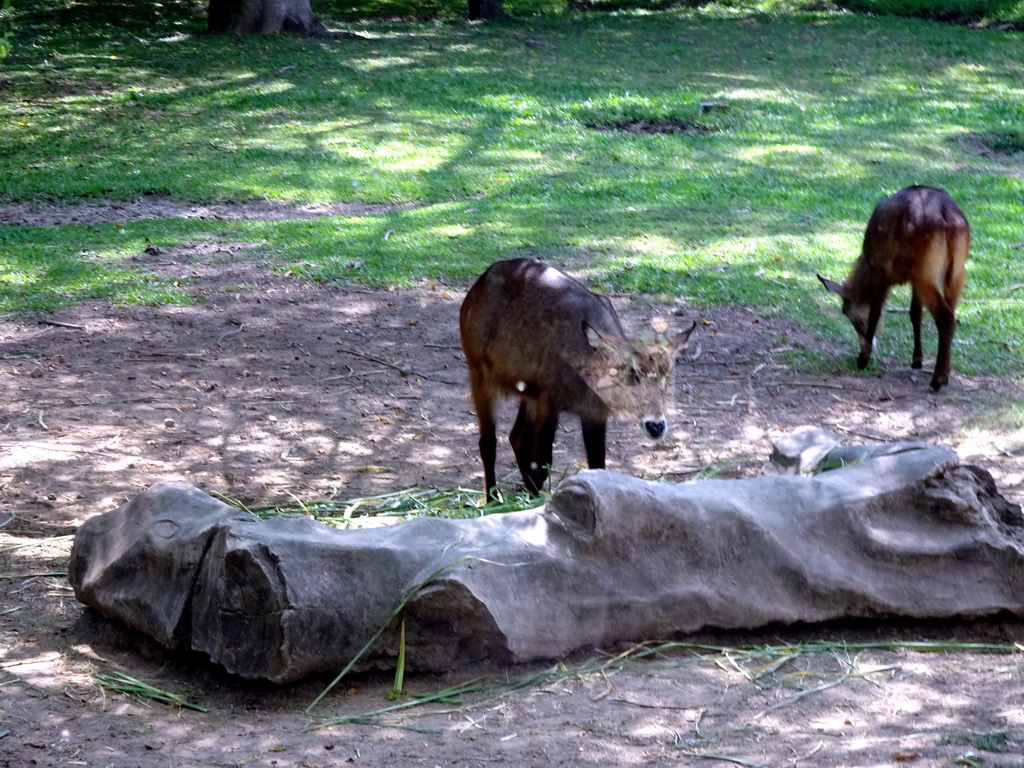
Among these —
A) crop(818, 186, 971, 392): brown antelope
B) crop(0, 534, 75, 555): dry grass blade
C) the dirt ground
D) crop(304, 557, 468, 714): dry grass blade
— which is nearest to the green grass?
crop(818, 186, 971, 392): brown antelope

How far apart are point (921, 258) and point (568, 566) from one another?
4.61m

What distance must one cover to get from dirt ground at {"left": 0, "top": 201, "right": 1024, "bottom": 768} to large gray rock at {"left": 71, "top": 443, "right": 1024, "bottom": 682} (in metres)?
0.12

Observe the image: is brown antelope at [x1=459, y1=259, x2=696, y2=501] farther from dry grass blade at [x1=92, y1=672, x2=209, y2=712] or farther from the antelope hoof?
dry grass blade at [x1=92, y1=672, x2=209, y2=712]

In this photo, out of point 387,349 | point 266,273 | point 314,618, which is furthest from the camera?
point 266,273

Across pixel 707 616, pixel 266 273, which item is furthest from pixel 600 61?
pixel 707 616

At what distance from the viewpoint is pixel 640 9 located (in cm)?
2373

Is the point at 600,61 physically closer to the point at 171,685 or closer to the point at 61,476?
the point at 61,476

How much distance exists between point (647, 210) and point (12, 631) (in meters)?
8.57

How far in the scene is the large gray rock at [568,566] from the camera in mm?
4125

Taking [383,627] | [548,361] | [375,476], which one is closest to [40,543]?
[375,476]

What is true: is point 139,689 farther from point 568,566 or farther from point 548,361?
point 548,361

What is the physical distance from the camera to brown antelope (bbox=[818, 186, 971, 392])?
7.95m

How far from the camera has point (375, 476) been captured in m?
6.39

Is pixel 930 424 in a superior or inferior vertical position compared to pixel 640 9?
inferior
